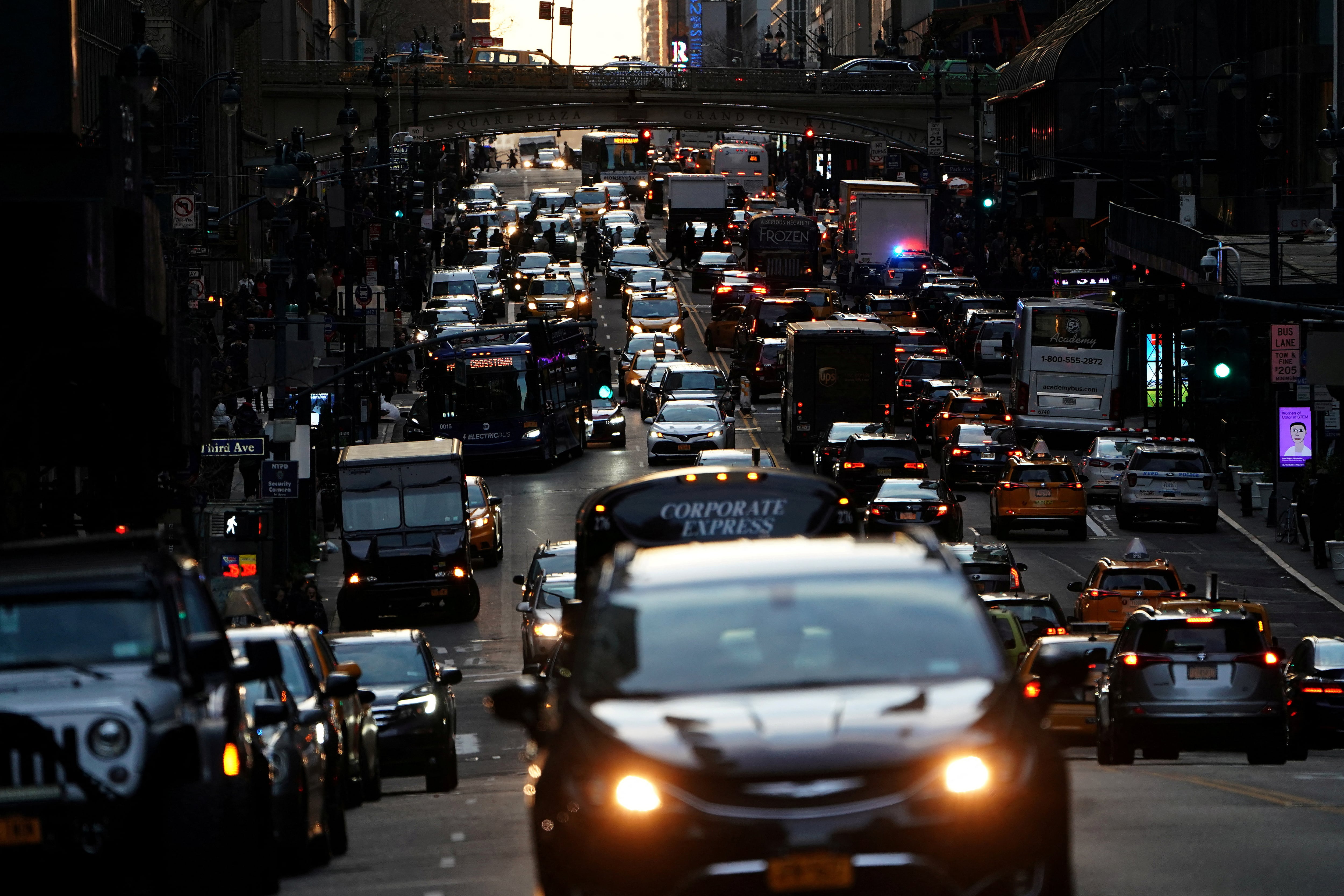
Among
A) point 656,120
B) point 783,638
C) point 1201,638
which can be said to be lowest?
point 1201,638

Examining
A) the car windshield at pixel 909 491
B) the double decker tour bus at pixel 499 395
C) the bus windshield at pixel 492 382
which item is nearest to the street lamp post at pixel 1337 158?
the car windshield at pixel 909 491

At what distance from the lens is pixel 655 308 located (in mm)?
76188

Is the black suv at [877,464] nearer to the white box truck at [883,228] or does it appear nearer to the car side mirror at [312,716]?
the car side mirror at [312,716]

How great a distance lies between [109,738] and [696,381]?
4754cm

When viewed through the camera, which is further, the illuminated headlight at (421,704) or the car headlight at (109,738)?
the illuminated headlight at (421,704)

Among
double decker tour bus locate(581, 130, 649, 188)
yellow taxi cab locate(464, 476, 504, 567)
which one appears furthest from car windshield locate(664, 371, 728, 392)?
double decker tour bus locate(581, 130, 649, 188)

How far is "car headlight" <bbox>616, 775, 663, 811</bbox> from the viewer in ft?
25.0

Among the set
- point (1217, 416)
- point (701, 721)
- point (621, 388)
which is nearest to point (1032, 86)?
point (621, 388)

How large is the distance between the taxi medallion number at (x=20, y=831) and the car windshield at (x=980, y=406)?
4368 centimetres

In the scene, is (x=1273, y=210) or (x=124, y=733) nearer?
(x=124, y=733)

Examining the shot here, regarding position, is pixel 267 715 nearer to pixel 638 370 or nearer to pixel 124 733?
pixel 124 733

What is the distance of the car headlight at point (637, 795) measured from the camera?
7.61 m

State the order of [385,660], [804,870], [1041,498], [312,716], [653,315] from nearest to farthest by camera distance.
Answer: [804,870], [312,716], [385,660], [1041,498], [653,315]

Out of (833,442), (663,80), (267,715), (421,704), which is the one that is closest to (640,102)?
(663,80)
